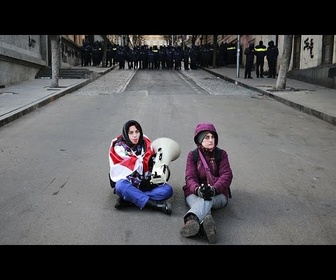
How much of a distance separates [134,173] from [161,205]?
46 cm

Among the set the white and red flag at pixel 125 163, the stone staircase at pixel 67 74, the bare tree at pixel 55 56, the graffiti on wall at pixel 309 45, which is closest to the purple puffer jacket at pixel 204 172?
the white and red flag at pixel 125 163

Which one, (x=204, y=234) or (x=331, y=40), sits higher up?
(x=331, y=40)

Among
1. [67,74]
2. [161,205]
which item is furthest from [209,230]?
[67,74]

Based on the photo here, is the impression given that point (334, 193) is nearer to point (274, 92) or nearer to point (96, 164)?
point (96, 164)

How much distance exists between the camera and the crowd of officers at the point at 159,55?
3369cm

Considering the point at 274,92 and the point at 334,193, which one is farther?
the point at 274,92

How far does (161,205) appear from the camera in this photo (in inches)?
185

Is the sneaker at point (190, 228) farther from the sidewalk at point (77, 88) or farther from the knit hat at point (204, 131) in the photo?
the sidewalk at point (77, 88)

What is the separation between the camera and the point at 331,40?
733 inches

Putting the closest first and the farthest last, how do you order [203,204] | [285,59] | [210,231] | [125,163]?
[210,231], [203,204], [125,163], [285,59]

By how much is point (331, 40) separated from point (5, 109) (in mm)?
13169

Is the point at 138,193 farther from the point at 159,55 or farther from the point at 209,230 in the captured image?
the point at 159,55

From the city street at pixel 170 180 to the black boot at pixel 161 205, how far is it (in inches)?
2.6

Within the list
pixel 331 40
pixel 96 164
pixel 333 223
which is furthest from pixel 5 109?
pixel 331 40
